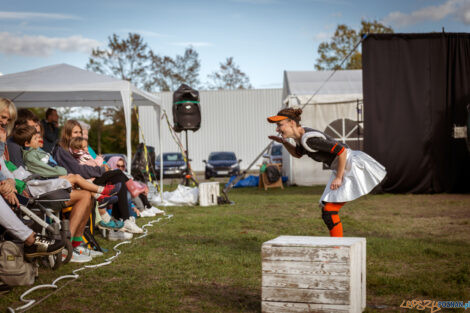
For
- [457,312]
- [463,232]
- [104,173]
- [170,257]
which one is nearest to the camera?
[457,312]

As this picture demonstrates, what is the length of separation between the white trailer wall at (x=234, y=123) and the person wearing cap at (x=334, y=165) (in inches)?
1032

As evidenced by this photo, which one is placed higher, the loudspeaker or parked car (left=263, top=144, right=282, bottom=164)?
the loudspeaker

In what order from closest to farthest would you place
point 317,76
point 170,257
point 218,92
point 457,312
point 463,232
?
1. point 457,312
2. point 170,257
3. point 463,232
4. point 317,76
5. point 218,92

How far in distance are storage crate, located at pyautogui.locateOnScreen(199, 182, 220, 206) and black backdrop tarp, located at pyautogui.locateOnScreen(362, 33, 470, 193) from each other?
12.9 ft

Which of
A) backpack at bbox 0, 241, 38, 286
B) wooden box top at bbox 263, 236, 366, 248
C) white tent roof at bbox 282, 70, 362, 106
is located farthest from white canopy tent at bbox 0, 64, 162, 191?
white tent roof at bbox 282, 70, 362, 106

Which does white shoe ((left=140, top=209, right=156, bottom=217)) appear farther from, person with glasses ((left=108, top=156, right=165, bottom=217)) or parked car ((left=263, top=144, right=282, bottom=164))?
parked car ((left=263, top=144, right=282, bottom=164))

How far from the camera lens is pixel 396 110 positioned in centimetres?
1279

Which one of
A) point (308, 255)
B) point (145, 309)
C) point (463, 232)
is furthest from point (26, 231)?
point (463, 232)

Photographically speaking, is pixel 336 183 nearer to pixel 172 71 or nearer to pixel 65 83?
pixel 65 83

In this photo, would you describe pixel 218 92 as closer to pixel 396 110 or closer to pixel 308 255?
pixel 396 110

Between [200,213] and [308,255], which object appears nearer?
[308,255]

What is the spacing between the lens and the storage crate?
37.8ft

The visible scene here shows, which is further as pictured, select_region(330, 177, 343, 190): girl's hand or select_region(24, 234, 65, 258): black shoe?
select_region(330, 177, 343, 190): girl's hand

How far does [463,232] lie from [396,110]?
20.9 feet
